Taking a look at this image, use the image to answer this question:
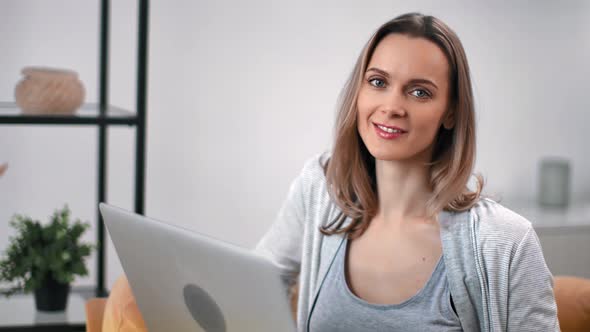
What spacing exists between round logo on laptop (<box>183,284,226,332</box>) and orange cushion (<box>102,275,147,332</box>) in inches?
19.8

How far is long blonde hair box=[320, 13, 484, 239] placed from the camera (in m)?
1.62

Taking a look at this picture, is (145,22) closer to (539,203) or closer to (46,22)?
(46,22)

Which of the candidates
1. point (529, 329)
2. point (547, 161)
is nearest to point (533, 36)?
point (547, 161)

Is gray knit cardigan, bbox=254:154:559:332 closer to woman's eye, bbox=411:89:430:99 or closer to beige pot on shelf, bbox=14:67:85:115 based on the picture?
woman's eye, bbox=411:89:430:99

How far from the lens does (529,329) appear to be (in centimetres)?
155

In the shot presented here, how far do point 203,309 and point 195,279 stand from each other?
5cm

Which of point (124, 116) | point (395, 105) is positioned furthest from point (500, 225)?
point (124, 116)

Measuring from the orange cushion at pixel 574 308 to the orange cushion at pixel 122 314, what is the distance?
3.12ft

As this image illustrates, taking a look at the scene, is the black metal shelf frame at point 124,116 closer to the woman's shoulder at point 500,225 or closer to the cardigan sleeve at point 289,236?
the cardigan sleeve at point 289,236

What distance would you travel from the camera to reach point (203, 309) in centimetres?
121

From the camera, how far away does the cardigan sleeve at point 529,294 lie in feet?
5.07

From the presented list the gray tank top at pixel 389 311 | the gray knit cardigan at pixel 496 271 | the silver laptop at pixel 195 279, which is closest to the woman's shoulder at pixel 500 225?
the gray knit cardigan at pixel 496 271

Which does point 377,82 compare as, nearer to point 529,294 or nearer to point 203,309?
point 529,294

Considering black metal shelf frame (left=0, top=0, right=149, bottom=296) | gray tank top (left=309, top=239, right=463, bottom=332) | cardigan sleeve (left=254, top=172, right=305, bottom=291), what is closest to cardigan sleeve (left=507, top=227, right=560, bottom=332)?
gray tank top (left=309, top=239, right=463, bottom=332)
